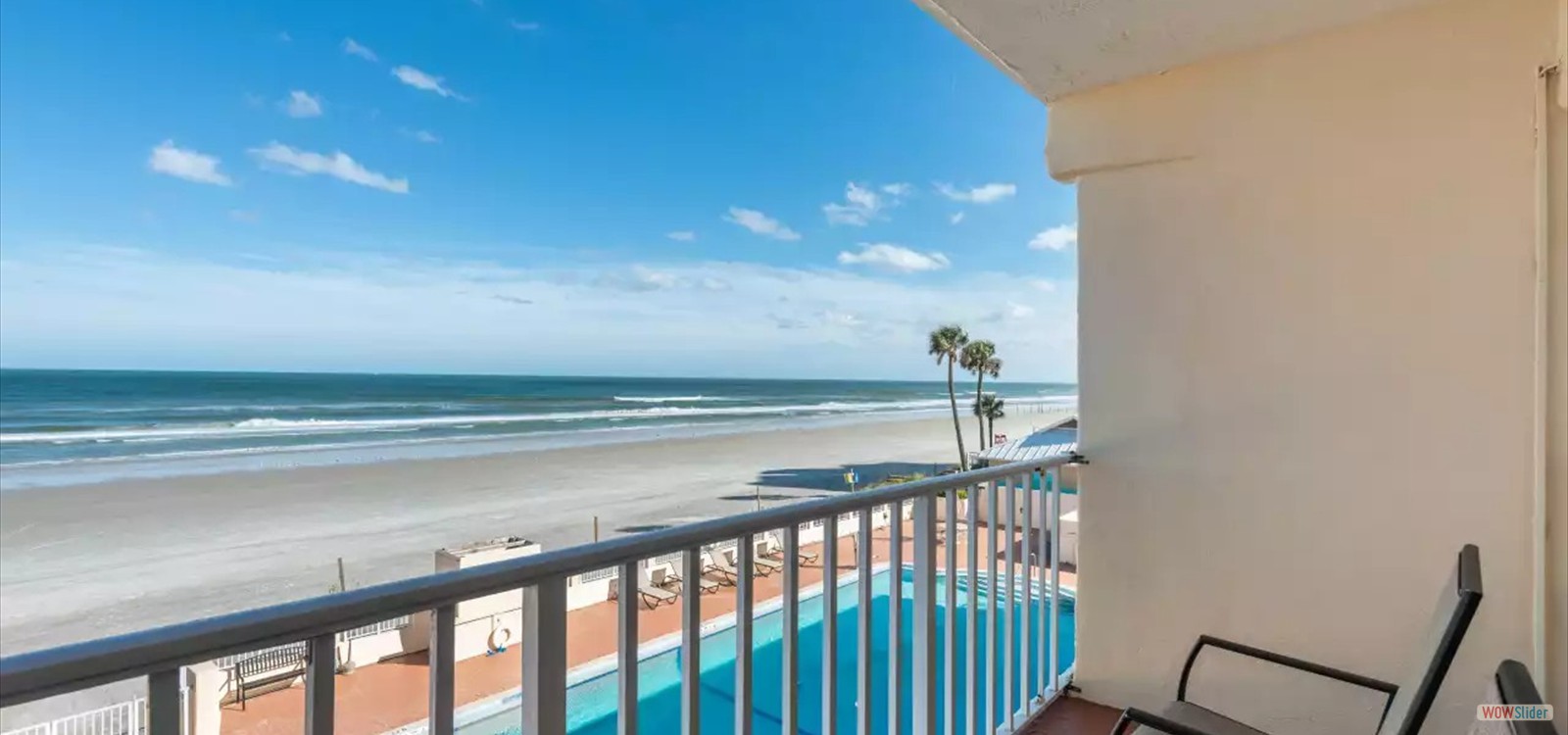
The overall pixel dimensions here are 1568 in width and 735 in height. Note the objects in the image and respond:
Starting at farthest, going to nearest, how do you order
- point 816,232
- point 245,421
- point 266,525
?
point 816,232 → point 245,421 → point 266,525

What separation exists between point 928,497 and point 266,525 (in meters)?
11.4

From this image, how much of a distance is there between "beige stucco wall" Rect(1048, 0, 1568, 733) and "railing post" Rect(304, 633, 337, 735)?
2.13 meters

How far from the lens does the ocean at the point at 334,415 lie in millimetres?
14734

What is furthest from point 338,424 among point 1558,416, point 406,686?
point 1558,416

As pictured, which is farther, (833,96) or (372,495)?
(833,96)

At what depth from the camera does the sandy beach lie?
7.27 meters

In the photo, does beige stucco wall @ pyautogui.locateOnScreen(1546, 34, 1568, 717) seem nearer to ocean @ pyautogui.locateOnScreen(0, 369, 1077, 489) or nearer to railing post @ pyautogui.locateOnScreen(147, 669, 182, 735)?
railing post @ pyautogui.locateOnScreen(147, 669, 182, 735)

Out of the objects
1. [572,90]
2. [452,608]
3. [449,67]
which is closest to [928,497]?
[452,608]

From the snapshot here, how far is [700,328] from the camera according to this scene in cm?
2691

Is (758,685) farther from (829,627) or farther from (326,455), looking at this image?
(326,455)

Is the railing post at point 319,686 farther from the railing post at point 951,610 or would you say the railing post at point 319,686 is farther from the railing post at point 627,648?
the railing post at point 951,610

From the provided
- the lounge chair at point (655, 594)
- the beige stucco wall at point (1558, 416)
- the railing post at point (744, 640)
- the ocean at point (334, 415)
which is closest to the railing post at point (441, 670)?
the railing post at point (744, 640)

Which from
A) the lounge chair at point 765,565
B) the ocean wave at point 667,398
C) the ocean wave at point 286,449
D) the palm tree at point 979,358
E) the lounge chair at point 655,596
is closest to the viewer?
the lounge chair at point 655,596

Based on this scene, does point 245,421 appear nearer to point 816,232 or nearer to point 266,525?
point 266,525
